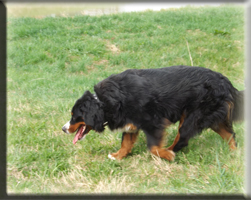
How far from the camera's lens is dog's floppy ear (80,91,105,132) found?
3250mm

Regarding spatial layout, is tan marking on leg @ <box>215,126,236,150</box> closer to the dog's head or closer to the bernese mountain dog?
the bernese mountain dog

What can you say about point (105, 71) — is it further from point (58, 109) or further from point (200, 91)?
point (200, 91)

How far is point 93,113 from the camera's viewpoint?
3.25 m

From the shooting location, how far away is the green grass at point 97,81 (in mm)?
2801

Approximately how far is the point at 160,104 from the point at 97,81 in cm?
401

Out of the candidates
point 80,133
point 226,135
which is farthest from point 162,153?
point 80,133

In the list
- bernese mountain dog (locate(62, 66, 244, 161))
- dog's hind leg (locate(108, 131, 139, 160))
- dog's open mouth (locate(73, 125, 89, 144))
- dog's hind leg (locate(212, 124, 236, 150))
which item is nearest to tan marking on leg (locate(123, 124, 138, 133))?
bernese mountain dog (locate(62, 66, 244, 161))

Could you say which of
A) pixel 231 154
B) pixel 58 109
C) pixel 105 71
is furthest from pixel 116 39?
pixel 231 154

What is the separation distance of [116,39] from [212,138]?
7.23 meters

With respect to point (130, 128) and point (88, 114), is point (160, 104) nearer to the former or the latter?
point (130, 128)

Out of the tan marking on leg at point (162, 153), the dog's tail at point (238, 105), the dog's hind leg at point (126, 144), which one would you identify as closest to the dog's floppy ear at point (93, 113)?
the dog's hind leg at point (126, 144)

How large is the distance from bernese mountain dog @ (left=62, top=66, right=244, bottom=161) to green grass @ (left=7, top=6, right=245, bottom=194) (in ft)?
1.15

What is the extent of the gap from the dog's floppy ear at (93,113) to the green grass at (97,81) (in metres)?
0.52

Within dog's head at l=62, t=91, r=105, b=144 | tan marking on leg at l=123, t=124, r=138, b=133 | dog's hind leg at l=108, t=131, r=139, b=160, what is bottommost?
dog's hind leg at l=108, t=131, r=139, b=160
